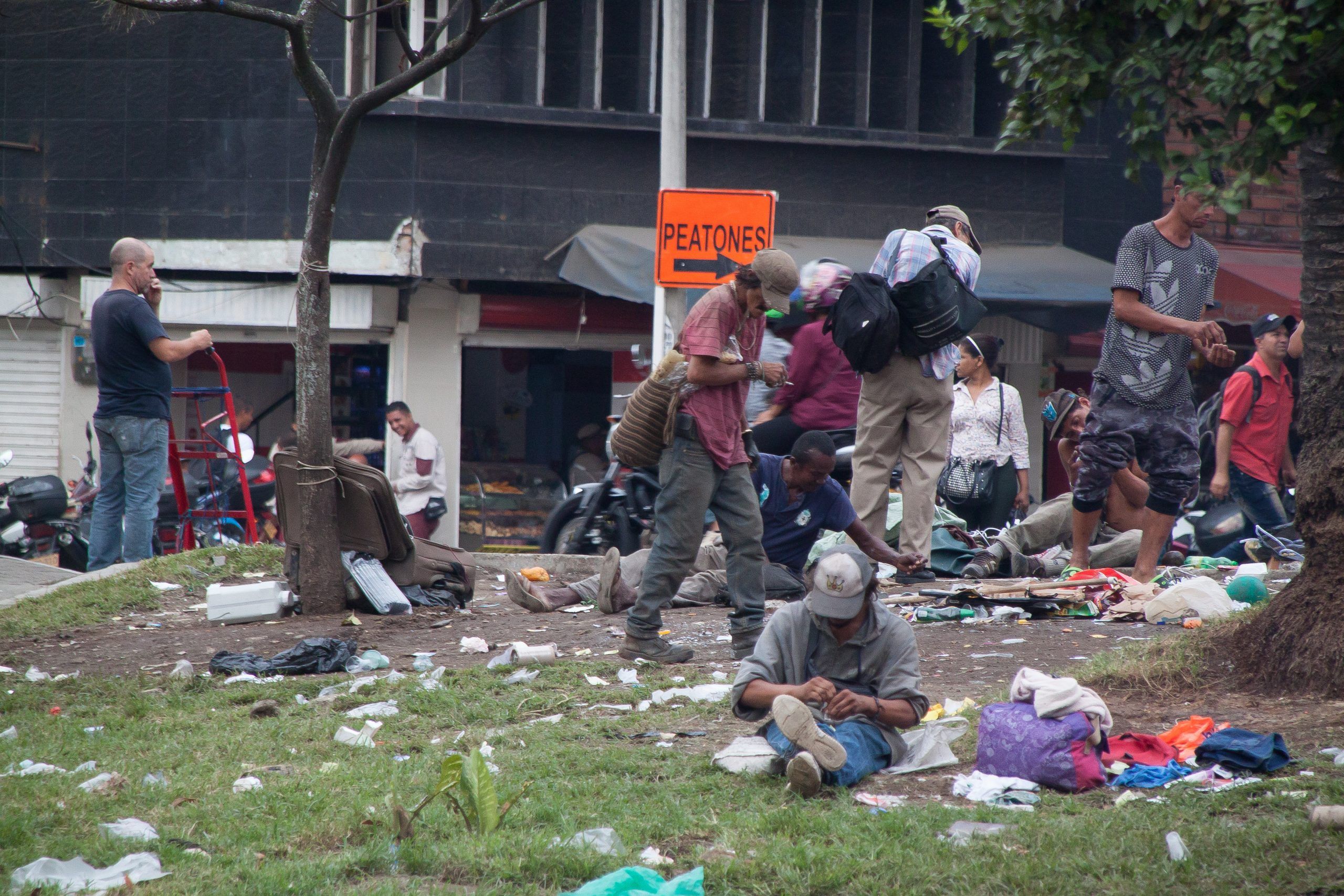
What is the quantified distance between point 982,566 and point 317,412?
4.22 m

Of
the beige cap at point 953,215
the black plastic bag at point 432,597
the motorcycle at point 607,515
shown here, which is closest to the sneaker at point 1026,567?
the beige cap at point 953,215

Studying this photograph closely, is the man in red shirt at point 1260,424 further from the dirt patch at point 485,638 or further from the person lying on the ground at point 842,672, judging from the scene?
the person lying on the ground at point 842,672

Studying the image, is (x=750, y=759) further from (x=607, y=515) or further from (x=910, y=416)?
(x=607, y=515)

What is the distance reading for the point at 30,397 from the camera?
48.8 feet

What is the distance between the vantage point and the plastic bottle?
7.02 m

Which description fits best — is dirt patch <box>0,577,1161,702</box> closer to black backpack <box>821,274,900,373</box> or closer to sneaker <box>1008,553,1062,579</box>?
black backpack <box>821,274,900,373</box>

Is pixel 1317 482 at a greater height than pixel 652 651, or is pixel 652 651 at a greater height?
pixel 1317 482

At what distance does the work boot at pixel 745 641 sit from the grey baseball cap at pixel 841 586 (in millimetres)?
1730

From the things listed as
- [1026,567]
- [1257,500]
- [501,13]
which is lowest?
[1026,567]

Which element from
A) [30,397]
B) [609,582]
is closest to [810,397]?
[609,582]

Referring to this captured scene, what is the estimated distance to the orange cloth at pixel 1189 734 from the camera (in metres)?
4.43

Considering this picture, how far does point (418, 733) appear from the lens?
16.6ft

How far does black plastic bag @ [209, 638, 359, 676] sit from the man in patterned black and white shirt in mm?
4032

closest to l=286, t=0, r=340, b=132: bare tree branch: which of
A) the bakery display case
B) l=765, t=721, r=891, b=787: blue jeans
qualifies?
l=765, t=721, r=891, b=787: blue jeans
